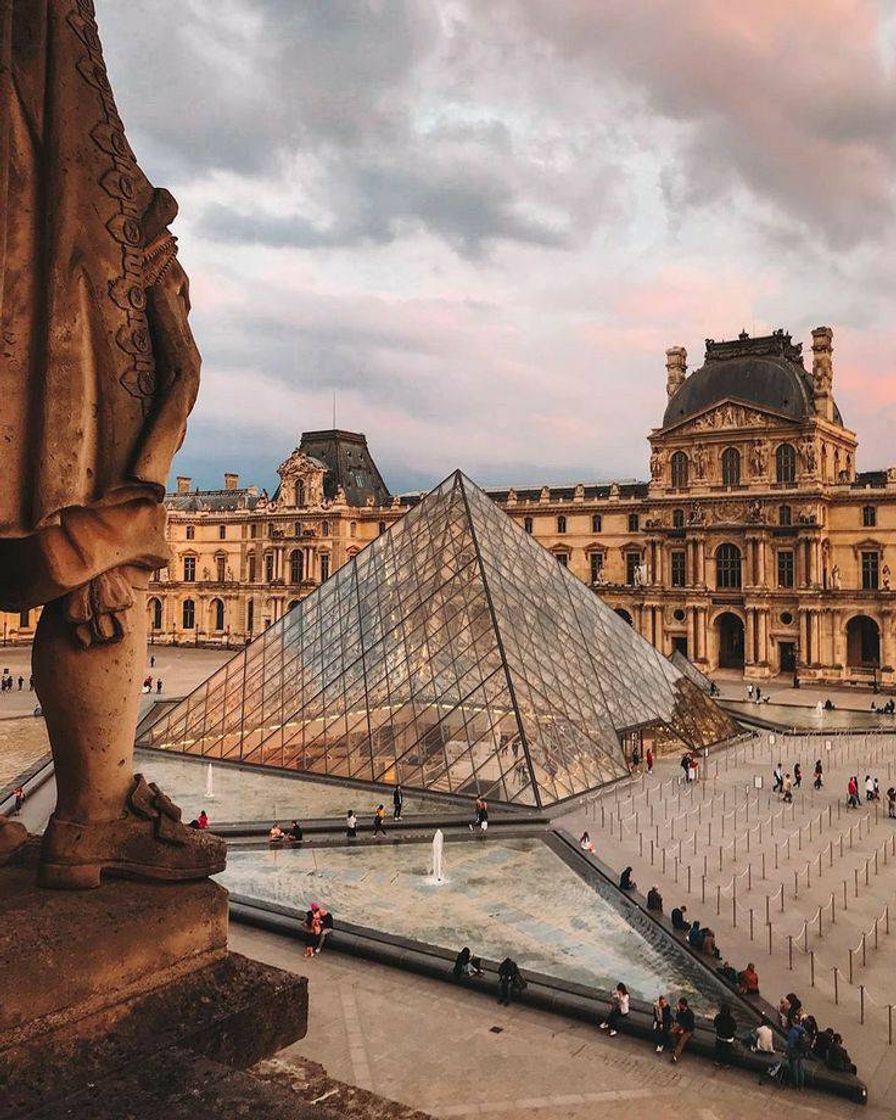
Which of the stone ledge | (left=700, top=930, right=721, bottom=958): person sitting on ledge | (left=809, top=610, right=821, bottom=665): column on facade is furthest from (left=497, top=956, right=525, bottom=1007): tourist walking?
(left=809, top=610, right=821, bottom=665): column on facade

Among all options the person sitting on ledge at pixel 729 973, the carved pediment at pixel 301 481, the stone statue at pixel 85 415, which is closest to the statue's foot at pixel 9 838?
the stone statue at pixel 85 415

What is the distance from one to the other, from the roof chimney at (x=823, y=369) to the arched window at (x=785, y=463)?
3.79 m

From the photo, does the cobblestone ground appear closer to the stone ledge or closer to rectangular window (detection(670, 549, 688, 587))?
the stone ledge

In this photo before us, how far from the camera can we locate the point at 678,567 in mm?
49938

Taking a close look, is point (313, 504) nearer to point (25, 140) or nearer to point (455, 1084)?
point (455, 1084)

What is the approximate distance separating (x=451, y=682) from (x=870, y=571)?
3090cm

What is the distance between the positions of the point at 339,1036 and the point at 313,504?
176ft

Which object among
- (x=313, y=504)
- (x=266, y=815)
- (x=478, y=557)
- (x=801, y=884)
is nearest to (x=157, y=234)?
(x=801, y=884)

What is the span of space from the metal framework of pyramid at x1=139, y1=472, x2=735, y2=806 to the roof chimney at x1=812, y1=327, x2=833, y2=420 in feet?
82.8

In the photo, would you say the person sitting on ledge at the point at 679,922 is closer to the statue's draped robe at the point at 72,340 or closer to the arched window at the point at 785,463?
the statue's draped robe at the point at 72,340

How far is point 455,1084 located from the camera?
27.4 feet

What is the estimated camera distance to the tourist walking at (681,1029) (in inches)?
364

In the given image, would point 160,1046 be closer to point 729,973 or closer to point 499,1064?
point 499,1064

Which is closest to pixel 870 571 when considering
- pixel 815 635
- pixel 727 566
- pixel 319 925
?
pixel 815 635
